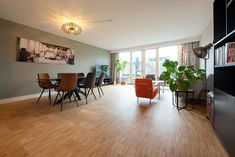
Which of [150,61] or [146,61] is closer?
[150,61]

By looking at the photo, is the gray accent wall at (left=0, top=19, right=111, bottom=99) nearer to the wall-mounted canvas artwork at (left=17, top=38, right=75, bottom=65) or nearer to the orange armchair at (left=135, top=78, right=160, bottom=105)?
the wall-mounted canvas artwork at (left=17, top=38, right=75, bottom=65)

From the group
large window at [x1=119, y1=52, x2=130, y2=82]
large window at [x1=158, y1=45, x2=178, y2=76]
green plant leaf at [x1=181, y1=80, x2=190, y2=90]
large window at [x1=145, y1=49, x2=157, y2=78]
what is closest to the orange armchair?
green plant leaf at [x1=181, y1=80, x2=190, y2=90]

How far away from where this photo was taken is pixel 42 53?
4832 millimetres

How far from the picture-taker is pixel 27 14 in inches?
137

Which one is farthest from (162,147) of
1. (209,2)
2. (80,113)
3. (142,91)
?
(209,2)

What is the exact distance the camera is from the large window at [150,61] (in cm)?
780

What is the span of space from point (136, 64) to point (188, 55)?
3.33 meters

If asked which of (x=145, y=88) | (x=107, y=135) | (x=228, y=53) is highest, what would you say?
(x=228, y=53)

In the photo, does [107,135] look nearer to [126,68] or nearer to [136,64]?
[136,64]

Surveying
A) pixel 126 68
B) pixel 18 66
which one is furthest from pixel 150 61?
pixel 18 66

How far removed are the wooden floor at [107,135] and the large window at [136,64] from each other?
231 inches

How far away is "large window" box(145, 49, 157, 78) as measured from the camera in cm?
780

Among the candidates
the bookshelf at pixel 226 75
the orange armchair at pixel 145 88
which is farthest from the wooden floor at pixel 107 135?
the orange armchair at pixel 145 88

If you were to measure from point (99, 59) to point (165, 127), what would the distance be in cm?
672
